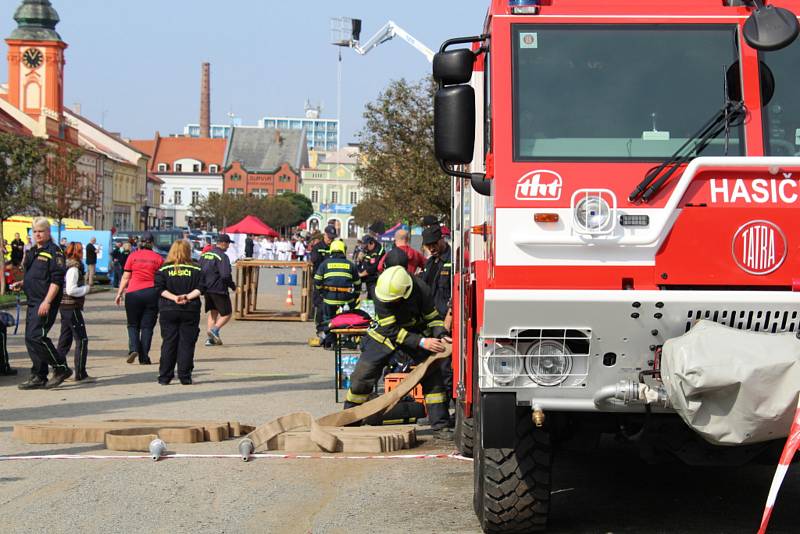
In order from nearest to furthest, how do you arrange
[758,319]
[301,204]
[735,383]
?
[735,383] < [758,319] < [301,204]

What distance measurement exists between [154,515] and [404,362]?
5783 mm

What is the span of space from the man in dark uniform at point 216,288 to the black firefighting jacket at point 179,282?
487 centimetres

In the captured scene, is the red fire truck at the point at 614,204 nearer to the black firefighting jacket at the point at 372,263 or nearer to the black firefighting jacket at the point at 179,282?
the black firefighting jacket at the point at 179,282

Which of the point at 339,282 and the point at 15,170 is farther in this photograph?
the point at 15,170

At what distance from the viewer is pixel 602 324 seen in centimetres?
635

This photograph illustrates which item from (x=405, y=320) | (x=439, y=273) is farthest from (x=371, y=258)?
(x=405, y=320)

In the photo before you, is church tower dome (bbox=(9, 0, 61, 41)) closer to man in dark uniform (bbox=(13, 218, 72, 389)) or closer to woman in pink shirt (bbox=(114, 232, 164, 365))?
woman in pink shirt (bbox=(114, 232, 164, 365))

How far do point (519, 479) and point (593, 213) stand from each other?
57.9 inches

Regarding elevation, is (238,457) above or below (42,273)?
below

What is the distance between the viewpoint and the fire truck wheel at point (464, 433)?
939 cm

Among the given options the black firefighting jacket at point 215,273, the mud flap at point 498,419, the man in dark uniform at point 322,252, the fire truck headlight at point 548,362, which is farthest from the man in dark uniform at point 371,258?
the fire truck headlight at point 548,362

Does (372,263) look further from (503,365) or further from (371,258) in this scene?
(503,365)

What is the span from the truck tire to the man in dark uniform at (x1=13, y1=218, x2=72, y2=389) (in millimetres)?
8163

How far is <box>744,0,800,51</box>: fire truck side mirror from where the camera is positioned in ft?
21.5
